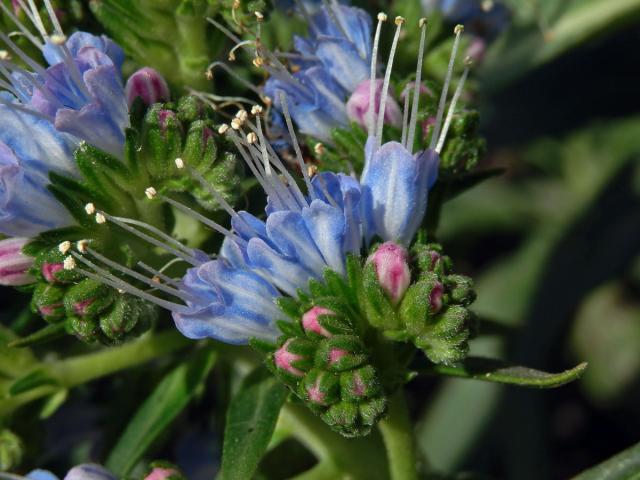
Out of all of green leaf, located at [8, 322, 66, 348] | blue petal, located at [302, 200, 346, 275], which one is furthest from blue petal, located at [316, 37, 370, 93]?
green leaf, located at [8, 322, 66, 348]

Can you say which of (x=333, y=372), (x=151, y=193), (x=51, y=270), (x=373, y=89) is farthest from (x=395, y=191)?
(x=51, y=270)

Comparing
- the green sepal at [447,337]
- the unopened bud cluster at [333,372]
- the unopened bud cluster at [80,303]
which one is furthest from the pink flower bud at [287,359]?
the unopened bud cluster at [80,303]

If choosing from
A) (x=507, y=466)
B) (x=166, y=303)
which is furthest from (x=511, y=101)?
(x=166, y=303)

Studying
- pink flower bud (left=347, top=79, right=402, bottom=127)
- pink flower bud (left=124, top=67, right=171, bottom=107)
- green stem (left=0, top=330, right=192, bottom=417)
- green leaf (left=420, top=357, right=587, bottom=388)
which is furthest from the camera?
green stem (left=0, top=330, right=192, bottom=417)

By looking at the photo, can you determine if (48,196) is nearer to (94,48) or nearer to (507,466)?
(94,48)

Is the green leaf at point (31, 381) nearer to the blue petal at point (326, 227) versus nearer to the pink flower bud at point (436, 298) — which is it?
the blue petal at point (326, 227)

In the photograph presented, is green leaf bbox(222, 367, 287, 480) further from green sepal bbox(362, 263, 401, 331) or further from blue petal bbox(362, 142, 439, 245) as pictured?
blue petal bbox(362, 142, 439, 245)
